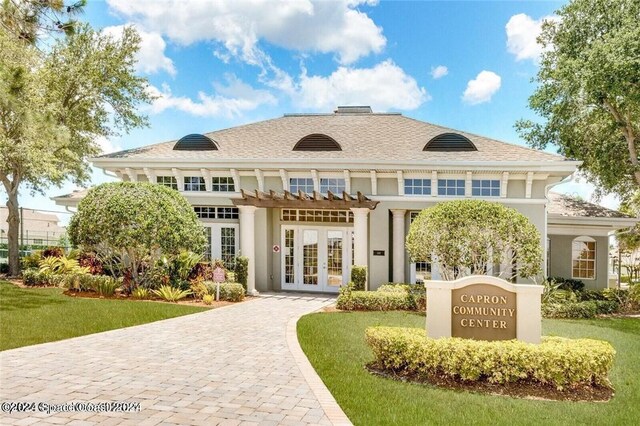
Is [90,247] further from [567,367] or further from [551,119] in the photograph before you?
[551,119]

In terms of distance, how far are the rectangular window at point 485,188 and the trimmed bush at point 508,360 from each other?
9623 mm

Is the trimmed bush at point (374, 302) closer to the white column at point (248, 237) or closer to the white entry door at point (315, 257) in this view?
the white entry door at point (315, 257)

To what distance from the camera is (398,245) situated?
16.7 metres

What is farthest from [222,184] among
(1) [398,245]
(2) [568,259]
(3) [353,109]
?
(2) [568,259]

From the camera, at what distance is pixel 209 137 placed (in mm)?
20375

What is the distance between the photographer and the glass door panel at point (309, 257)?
17812 millimetres

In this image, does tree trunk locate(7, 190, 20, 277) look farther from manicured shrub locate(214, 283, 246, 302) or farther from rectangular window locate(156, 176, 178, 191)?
manicured shrub locate(214, 283, 246, 302)

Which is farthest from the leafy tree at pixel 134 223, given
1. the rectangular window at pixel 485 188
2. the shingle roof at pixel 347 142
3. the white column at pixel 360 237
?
the rectangular window at pixel 485 188

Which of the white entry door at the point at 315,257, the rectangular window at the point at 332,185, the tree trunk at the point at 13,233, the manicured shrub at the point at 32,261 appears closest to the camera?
the rectangular window at the point at 332,185

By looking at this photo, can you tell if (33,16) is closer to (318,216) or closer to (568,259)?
(318,216)

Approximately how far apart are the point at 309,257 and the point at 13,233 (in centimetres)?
1380

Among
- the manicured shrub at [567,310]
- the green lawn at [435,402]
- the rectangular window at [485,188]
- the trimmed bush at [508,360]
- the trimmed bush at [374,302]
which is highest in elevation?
the rectangular window at [485,188]

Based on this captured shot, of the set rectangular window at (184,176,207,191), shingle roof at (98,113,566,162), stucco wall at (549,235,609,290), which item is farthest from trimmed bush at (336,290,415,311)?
stucco wall at (549,235,609,290)

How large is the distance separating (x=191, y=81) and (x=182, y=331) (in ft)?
38.8
